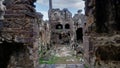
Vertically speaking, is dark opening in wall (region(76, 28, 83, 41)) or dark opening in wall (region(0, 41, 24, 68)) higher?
dark opening in wall (region(0, 41, 24, 68))

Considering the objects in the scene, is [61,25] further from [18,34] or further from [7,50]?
[18,34]

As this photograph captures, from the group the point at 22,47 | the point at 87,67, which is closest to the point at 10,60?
the point at 22,47

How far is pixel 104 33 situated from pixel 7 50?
87.3 inches

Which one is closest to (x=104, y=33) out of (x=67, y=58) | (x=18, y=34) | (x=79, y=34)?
(x=18, y=34)

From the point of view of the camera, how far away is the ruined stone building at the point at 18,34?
5.02 meters

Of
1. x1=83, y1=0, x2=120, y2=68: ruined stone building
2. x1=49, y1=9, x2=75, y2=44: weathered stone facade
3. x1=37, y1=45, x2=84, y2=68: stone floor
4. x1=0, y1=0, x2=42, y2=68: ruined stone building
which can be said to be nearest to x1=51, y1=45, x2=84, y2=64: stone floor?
x1=37, y1=45, x2=84, y2=68: stone floor

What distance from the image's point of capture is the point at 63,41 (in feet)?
72.0

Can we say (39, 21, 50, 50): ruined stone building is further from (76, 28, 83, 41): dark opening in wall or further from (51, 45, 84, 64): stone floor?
(76, 28, 83, 41): dark opening in wall

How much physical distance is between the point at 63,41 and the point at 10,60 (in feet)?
55.3

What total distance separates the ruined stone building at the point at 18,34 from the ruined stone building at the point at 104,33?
4.23 feet

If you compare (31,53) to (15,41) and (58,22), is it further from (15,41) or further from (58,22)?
(58,22)

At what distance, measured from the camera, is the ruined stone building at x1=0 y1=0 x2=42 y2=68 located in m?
5.02

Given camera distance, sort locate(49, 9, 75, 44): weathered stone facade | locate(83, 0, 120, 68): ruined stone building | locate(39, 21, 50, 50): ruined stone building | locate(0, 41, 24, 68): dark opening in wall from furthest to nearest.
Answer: locate(49, 9, 75, 44): weathered stone facade < locate(39, 21, 50, 50): ruined stone building < locate(0, 41, 24, 68): dark opening in wall < locate(83, 0, 120, 68): ruined stone building

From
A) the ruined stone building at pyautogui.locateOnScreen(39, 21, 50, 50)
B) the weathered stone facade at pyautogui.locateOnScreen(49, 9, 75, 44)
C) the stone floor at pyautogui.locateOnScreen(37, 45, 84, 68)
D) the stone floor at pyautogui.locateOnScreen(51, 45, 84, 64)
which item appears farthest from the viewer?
the weathered stone facade at pyautogui.locateOnScreen(49, 9, 75, 44)
